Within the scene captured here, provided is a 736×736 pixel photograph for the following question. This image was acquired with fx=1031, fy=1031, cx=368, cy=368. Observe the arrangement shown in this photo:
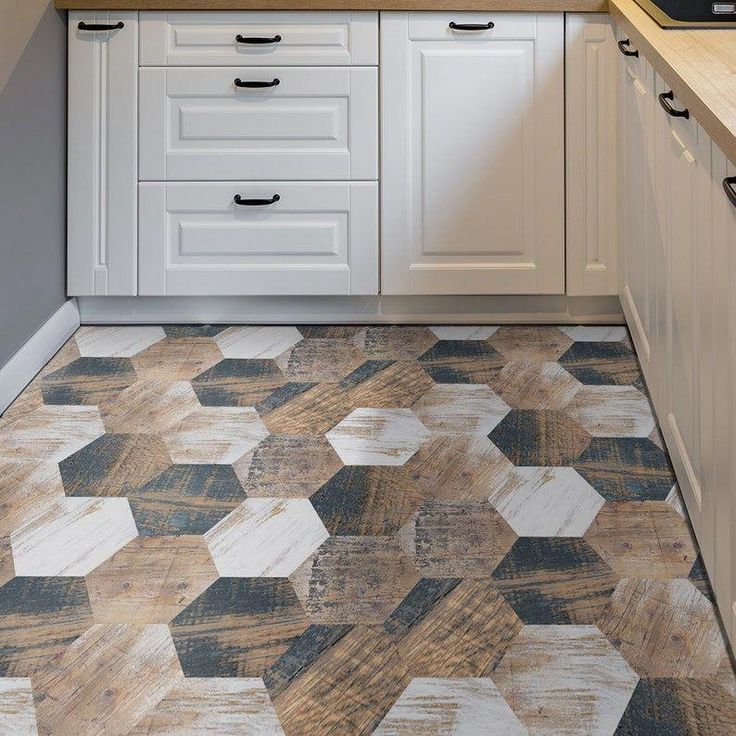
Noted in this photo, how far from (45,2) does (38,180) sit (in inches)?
19.1

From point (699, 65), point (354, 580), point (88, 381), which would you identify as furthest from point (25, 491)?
point (699, 65)

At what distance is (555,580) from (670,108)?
2.88 ft

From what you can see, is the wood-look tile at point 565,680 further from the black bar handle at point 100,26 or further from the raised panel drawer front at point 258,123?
the black bar handle at point 100,26

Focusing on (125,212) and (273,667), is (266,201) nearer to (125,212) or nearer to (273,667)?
(125,212)

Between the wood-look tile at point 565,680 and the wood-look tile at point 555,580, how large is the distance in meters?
0.04

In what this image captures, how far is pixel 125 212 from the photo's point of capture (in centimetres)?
305

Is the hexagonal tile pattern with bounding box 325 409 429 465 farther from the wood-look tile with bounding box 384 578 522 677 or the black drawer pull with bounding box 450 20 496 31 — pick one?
the black drawer pull with bounding box 450 20 496 31

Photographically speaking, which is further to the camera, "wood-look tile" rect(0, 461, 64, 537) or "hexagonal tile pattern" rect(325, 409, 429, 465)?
"hexagonal tile pattern" rect(325, 409, 429, 465)

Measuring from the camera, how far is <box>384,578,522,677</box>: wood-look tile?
1543 mm

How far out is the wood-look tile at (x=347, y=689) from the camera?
142 cm

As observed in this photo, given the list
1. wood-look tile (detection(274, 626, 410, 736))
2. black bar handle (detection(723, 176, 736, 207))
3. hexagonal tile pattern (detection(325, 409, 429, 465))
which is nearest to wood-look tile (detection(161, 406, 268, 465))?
hexagonal tile pattern (detection(325, 409, 429, 465))

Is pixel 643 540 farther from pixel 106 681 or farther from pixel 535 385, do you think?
pixel 106 681

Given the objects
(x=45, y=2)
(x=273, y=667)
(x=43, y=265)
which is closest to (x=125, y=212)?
(x=43, y=265)

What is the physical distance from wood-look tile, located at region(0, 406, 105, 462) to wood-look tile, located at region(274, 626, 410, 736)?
955mm
